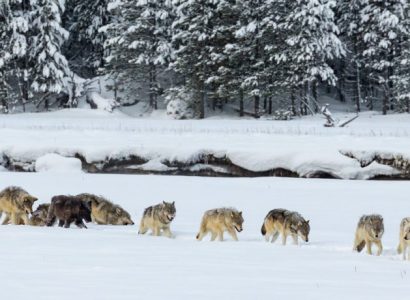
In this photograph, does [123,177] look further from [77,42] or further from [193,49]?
[77,42]

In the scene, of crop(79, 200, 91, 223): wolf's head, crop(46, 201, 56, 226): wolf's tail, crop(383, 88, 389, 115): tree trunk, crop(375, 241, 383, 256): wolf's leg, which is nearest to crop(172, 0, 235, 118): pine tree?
crop(383, 88, 389, 115): tree trunk

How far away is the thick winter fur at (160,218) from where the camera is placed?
8.93 m

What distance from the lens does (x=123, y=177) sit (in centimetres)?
1745

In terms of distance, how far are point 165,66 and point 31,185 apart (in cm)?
3095

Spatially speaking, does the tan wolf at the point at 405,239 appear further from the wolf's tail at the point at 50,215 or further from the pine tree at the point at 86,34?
the pine tree at the point at 86,34

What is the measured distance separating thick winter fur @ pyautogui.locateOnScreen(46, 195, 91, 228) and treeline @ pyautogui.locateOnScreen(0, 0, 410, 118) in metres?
29.9

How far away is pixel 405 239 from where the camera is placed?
7.55 m

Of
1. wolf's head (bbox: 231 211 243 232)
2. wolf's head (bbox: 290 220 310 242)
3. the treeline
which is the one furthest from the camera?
the treeline

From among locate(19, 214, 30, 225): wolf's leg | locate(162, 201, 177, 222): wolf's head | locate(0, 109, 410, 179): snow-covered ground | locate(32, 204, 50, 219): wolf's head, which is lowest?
locate(19, 214, 30, 225): wolf's leg

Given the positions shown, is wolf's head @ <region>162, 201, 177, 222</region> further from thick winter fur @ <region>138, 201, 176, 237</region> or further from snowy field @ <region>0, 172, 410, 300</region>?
snowy field @ <region>0, 172, 410, 300</region>

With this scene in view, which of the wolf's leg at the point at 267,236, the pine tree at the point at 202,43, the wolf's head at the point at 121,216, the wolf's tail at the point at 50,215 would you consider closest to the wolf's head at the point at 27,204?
the wolf's tail at the point at 50,215

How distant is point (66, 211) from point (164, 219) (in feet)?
5.72

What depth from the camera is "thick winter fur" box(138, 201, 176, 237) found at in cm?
893

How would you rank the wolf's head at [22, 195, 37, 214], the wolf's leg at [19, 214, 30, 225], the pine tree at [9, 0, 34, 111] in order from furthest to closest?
the pine tree at [9, 0, 34, 111], the wolf's leg at [19, 214, 30, 225], the wolf's head at [22, 195, 37, 214]
